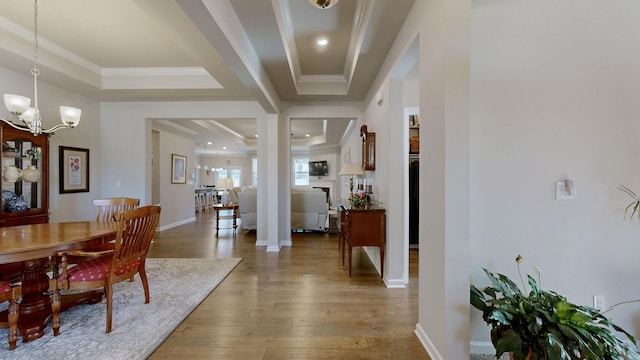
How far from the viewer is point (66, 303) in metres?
2.30

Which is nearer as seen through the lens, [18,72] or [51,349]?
[51,349]

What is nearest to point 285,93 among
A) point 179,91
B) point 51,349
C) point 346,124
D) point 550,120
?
point 179,91

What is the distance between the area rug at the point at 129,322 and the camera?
1.78 metres

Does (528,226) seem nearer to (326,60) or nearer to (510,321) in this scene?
(510,321)

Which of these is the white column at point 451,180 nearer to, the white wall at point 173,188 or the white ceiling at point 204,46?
the white ceiling at point 204,46

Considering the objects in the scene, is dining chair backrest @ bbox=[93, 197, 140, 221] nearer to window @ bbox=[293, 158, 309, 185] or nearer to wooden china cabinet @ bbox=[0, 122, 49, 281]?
wooden china cabinet @ bbox=[0, 122, 49, 281]

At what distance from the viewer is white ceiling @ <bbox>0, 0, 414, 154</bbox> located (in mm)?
2152

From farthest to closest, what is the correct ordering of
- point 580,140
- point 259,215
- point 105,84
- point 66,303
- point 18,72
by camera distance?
1. point 259,215
2. point 105,84
3. point 18,72
4. point 66,303
5. point 580,140

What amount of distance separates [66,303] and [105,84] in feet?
11.0

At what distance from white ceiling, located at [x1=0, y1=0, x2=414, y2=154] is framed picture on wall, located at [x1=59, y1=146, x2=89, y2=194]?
1.00 metres

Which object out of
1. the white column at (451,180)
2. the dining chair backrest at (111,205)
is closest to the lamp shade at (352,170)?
the white column at (451,180)

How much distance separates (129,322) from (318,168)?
8.73 m

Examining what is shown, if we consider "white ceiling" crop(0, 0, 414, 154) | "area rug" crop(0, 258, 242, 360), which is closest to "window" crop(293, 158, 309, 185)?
"white ceiling" crop(0, 0, 414, 154)

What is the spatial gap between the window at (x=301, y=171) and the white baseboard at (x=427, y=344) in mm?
9682
